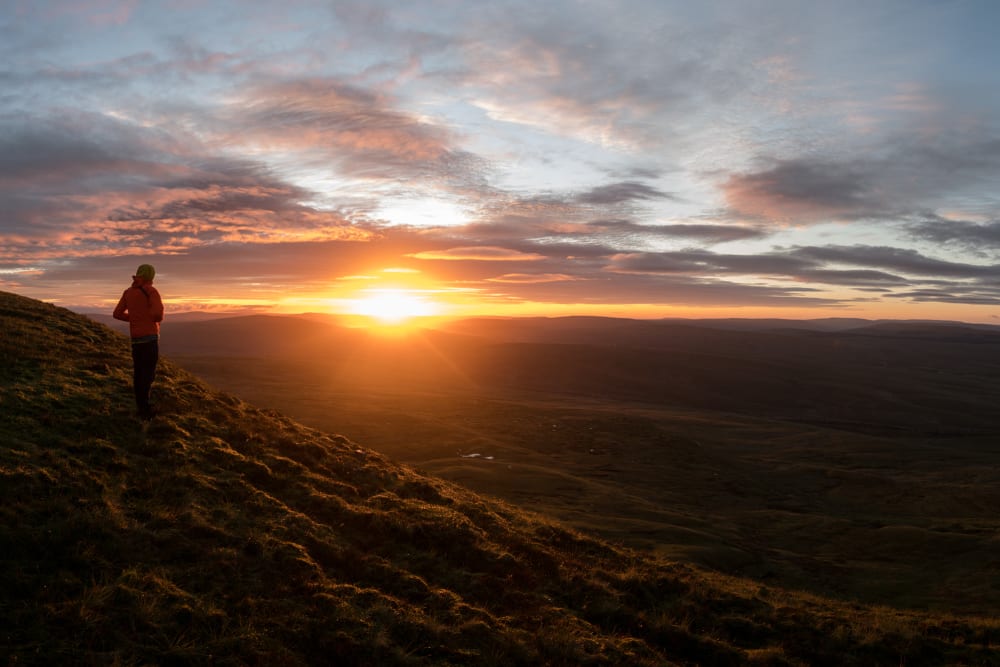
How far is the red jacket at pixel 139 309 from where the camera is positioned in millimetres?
16688

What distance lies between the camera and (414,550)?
15.2m

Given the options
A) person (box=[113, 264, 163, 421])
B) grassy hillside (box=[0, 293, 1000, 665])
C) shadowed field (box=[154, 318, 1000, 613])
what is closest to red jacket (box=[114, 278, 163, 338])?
person (box=[113, 264, 163, 421])

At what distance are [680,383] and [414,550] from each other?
175301 millimetres

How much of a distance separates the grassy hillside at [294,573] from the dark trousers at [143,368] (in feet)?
2.43

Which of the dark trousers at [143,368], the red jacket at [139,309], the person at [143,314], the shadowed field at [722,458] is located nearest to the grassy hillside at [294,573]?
the dark trousers at [143,368]

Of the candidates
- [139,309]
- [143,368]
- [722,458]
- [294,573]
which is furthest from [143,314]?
[722,458]

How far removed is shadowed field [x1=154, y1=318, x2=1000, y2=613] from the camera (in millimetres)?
32719

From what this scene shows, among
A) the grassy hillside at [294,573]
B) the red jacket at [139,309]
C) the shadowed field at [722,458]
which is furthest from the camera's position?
the shadowed field at [722,458]

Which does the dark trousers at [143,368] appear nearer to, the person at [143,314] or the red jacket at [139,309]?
→ the person at [143,314]

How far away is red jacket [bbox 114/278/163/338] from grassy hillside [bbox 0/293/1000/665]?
2804 mm

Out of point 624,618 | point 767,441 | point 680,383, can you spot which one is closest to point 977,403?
point 680,383

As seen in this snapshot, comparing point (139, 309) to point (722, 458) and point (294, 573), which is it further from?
point (722, 458)

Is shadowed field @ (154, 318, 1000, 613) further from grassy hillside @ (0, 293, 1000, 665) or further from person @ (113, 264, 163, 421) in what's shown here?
person @ (113, 264, 163, 421)

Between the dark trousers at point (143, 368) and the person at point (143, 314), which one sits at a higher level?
the person at point (143, 314)
